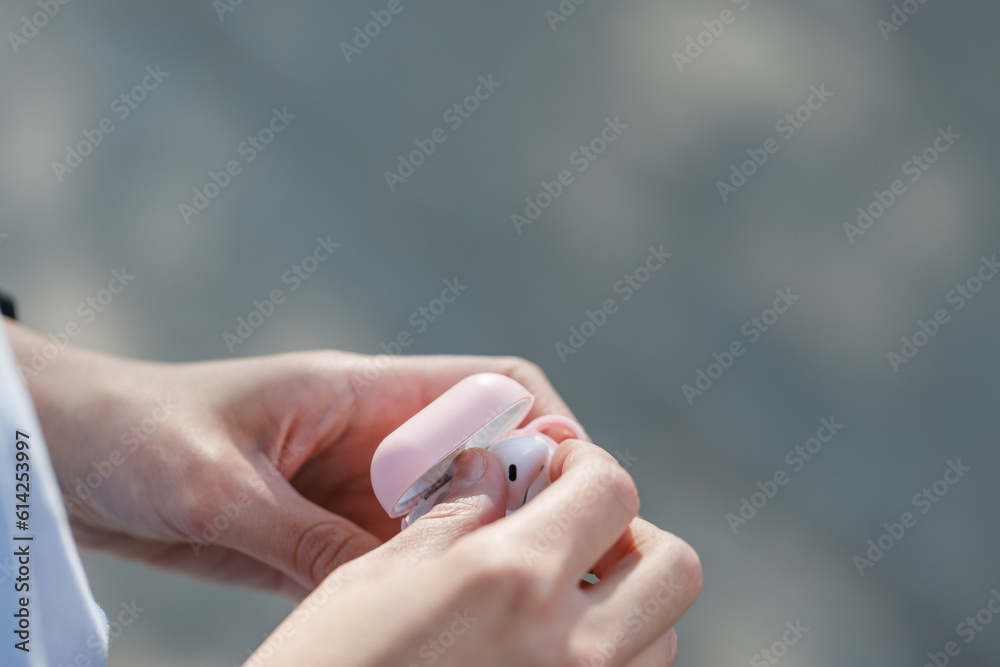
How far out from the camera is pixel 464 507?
1.95ft

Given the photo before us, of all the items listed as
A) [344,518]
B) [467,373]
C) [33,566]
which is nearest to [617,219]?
[467,373]

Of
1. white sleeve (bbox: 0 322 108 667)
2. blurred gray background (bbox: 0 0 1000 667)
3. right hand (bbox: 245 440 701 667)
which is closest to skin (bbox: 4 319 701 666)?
right hand (bbox: 245 440 701 667)

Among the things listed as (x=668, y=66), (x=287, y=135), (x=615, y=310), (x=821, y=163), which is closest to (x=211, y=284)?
(x=287, y=135)

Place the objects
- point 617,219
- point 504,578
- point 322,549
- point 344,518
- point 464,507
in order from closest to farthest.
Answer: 1. point 504,578
2. point 464,507
3. point 322,549
4. point 344,518
5. point 617,219

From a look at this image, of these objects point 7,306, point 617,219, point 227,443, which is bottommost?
point 7,306

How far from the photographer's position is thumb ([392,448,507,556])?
559 mm

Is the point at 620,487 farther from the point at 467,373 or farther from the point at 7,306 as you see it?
the point at 7,306

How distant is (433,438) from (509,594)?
0.61 feet

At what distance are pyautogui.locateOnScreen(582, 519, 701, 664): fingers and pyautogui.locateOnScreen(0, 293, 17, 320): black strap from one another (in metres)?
0.82

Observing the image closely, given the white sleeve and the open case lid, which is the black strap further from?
the open case lid

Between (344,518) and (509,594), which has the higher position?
(509,594)

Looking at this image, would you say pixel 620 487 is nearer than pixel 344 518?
Yes

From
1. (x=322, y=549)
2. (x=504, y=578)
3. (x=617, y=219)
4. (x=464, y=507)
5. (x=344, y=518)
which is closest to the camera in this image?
(x=504, y=578)

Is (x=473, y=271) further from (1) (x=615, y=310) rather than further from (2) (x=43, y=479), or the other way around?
(2) (x=43, y=479)
